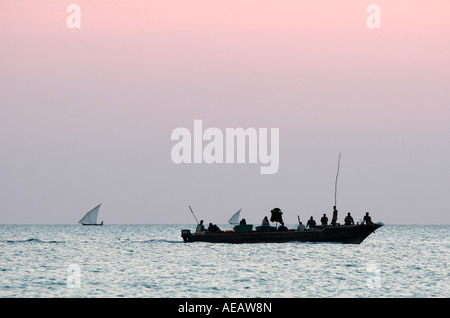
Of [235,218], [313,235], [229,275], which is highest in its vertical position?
[235,218]

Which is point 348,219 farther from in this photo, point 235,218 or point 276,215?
point 235,218

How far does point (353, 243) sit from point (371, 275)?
80.8 ft

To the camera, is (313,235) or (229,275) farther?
(313,235)

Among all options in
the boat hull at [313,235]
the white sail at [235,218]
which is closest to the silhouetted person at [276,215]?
the boat hull at [313,235]

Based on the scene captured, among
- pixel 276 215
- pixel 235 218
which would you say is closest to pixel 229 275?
pixel 276 215

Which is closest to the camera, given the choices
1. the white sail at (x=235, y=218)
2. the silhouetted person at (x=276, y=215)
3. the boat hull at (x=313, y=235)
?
the boat hull at (x=313, y=235)

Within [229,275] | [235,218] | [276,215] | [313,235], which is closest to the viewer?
[229,275]

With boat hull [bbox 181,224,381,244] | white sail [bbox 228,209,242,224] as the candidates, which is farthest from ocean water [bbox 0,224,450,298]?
white sail [bbox 228,209,242,224]

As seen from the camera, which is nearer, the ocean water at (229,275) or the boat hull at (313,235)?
the ocean water at (229,275)

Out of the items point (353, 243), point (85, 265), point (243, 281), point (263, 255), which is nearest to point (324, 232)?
point (353, 243)

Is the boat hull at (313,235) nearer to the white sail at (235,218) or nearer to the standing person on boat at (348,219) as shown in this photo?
the standing person on boat at (348,219)

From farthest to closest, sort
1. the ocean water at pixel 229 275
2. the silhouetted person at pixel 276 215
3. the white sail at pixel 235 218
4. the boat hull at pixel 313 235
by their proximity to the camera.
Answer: the white sail at pixel 235 218, the silhouetted person at pixel 276 215, the boat hull at pixel 313 235, the ocean water at pixel 229 275

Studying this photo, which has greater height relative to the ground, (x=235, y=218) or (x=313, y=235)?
(x=235, y=218)
